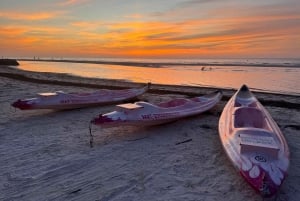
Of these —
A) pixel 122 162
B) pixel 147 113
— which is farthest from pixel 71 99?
pixel 122 162

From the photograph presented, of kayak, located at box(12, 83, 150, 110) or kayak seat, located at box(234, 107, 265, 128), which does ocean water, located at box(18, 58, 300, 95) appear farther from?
kayak seat, located at box(234, 107, 265, 128)

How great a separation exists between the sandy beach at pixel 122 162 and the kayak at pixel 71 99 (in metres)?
0.41

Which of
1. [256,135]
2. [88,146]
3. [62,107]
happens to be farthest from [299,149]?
[62,107]

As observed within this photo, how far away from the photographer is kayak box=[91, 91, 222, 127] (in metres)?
6.01

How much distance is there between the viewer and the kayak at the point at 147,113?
6.01 meters

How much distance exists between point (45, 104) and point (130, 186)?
491 centimetres

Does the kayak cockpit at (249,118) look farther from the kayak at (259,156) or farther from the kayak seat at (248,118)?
the kayak at (259,156)

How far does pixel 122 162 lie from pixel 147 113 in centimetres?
172

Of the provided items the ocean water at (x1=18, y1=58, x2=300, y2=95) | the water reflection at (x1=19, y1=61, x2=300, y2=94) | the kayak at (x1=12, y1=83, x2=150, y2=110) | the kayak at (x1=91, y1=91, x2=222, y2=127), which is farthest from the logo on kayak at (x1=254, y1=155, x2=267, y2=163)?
the water reflection at (x1=19, y1=61, x2=300, y2=94)

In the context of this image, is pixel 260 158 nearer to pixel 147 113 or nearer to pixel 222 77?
pixel 147 113

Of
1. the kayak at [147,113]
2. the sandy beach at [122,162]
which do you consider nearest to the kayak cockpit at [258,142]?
the sandy beach at [122,162]

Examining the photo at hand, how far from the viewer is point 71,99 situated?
8836 millimetres

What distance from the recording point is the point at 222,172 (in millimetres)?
4641

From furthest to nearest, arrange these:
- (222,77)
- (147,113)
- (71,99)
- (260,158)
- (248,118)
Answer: (222,77)
(71,99)
(147,113)
(248,118)
(260,158)
